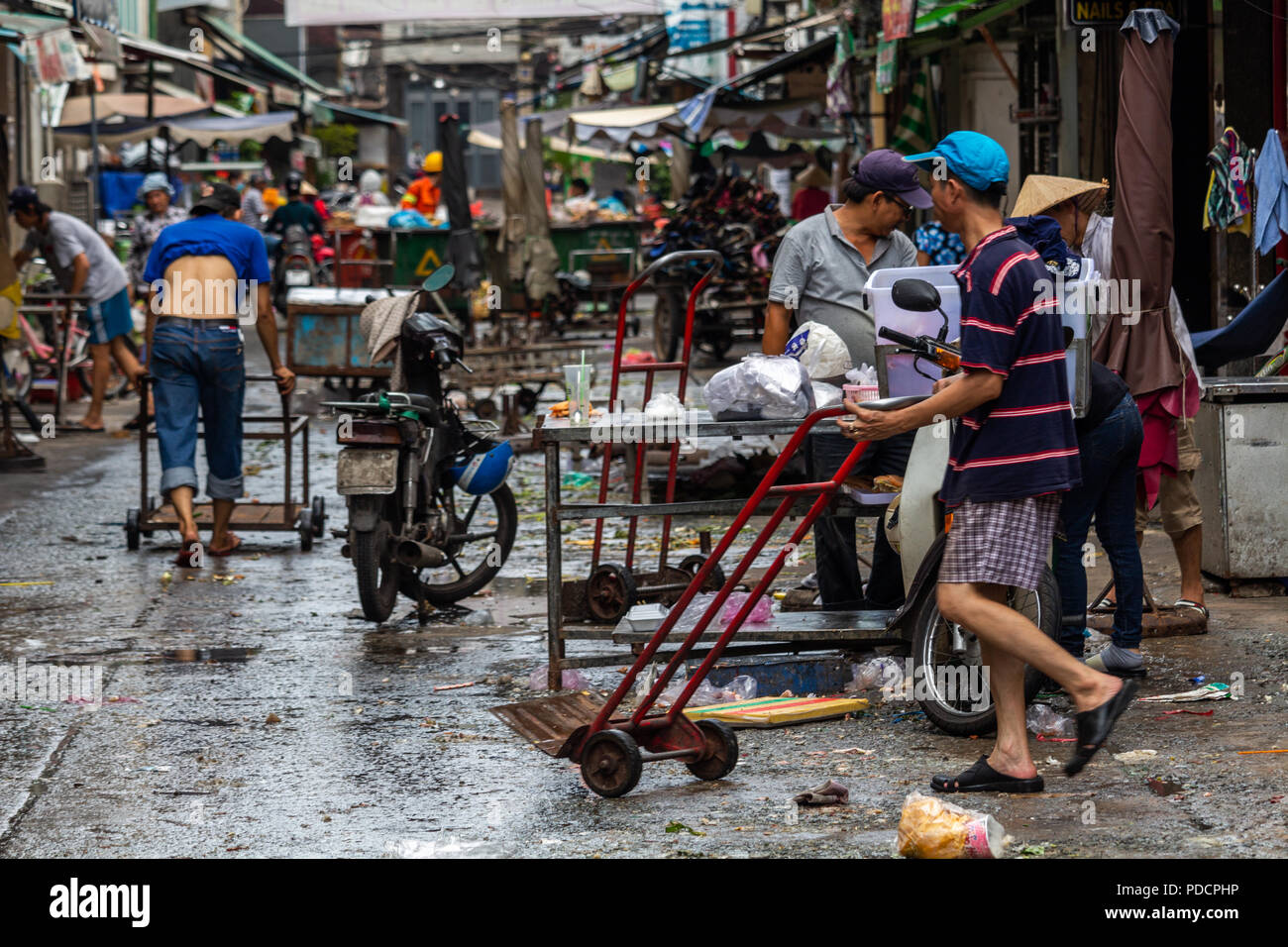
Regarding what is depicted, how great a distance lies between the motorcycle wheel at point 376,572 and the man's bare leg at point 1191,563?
350 cm

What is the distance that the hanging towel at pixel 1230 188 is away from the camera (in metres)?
8.91

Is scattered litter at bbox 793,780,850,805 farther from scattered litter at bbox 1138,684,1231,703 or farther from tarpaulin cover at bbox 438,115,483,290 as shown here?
tarpaulin cover at bbox 438,115,483,290

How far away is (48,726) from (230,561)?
3.32 m

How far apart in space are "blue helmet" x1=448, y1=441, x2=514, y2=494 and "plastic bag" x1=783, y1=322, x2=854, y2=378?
2178 millimetres

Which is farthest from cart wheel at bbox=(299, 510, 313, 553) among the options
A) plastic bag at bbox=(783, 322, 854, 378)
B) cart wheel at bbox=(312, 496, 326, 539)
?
plastic bag at bbox=(783, 322, 854, 378)

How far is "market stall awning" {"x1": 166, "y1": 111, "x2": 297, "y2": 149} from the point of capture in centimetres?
2644

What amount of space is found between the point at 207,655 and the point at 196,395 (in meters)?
2.52

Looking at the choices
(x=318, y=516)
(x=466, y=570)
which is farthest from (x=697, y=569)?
(x=318, y=516)

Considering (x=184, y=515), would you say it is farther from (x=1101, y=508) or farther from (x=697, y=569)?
(x=1101, y=508)

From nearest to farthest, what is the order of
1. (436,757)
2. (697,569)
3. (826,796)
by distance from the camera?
(826,796), (436,757), (697,569)

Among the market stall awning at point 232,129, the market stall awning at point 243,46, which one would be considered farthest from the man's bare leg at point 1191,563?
the market stall awning at point 243,46

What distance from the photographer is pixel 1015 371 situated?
4.83 m

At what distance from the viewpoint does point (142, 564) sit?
30.2 feet
